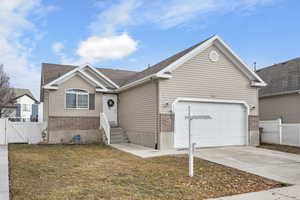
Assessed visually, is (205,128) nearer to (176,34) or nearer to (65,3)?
(176,34)

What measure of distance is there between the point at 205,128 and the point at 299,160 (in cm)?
457

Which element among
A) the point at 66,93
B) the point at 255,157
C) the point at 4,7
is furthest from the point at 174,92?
the point at 4,7

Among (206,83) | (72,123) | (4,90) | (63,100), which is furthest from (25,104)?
(206,83)

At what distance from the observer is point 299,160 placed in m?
9.61

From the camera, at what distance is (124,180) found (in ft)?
20.9

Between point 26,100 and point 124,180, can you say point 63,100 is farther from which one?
point 26,100

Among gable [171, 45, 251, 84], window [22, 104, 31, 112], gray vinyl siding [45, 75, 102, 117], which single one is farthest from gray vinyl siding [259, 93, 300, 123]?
window [22, 104, 31, 112]

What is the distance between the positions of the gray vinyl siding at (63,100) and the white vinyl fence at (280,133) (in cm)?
1064

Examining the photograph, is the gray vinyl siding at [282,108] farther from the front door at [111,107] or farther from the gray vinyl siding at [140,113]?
the front door at [111,107]

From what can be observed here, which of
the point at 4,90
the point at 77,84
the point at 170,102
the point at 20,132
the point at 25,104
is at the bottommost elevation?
the point at 20,132

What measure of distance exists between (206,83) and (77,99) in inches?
327

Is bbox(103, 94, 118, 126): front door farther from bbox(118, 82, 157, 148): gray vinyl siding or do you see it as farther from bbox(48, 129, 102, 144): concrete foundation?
bbox(48, 129, 102, 144): concrete foundation

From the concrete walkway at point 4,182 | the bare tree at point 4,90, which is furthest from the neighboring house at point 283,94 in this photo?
the bare tree at point 4,90

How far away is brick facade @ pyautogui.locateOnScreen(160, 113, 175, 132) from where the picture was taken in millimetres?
11961
